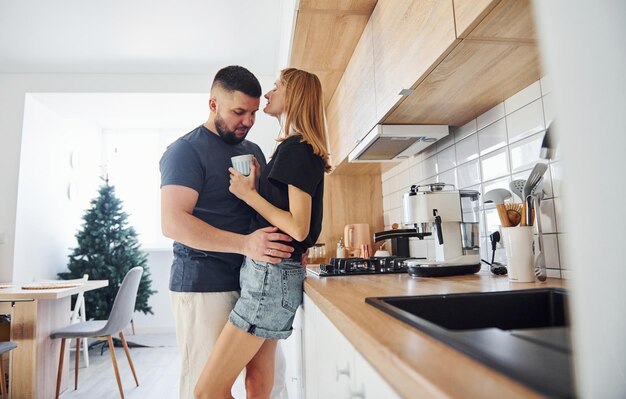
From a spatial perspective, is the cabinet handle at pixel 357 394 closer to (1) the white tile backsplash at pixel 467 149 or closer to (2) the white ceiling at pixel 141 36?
(1) the white tile backsplash at pixel 467 149

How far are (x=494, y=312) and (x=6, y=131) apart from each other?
179 inches

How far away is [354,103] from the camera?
2.03 m

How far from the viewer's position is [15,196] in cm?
379

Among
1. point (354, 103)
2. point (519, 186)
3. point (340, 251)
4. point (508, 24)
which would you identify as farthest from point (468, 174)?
point (340, 251)

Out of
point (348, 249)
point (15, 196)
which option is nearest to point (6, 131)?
point (15, 196)

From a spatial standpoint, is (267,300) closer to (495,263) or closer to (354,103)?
(495,263)

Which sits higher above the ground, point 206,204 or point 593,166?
point 206,204

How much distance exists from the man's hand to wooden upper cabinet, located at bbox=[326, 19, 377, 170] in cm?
71

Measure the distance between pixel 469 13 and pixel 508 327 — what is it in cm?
70

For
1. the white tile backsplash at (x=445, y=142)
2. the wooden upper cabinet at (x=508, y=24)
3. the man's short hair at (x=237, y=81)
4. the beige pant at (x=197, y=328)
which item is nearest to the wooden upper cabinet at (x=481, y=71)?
the wooden upper cabinet at (x=508, y=24)

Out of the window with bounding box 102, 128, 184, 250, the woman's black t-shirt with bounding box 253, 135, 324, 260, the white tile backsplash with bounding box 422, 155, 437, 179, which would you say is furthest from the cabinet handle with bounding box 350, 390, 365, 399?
the window with bounding box 102, 128, 184, 250

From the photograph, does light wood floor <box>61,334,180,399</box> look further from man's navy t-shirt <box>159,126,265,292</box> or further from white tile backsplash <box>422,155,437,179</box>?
white tile backsplash <box>422,155,437,179</box>

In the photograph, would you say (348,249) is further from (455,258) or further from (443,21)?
(443,21)

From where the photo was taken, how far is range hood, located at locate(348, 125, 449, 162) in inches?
64.5
